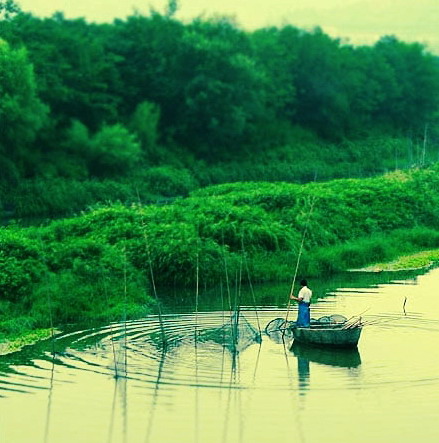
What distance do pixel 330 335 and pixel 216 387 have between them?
3.27 m

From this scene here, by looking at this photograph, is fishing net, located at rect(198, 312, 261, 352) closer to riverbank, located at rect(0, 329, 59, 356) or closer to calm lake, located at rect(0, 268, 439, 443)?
calm lake, located at rect(0, 268, 439, 443)

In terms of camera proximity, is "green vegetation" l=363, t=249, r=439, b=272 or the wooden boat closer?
the wooden boat

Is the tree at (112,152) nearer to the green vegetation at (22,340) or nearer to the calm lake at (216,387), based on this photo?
the calm lake at (216,387)

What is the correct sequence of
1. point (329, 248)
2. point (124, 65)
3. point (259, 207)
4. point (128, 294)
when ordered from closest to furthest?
1. point (128, 294)
2. point (329, 248)
3. point (259, 207)
4. point (124, 65)

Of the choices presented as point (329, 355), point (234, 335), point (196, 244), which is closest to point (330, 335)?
point (329, 355)

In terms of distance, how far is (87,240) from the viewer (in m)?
28.0

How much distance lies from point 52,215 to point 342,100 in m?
38.7

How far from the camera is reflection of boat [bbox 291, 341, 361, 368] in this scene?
1955cm

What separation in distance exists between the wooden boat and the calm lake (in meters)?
0.21

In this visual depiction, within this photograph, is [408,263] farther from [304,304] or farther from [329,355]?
[329,355]

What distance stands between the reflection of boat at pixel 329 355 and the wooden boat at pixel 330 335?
0.10m

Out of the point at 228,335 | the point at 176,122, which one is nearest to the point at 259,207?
the point at 228,335

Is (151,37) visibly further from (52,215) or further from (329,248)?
(329,248)

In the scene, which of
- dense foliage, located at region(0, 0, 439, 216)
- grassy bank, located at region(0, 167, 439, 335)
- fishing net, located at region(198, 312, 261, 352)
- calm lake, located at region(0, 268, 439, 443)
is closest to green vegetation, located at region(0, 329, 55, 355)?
calm lake, located at region(0, 268, 439, 443)
